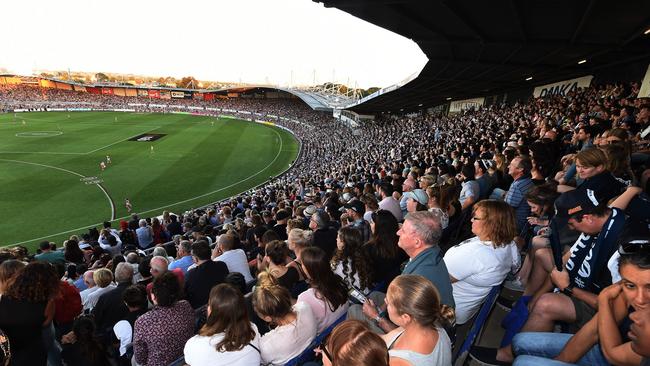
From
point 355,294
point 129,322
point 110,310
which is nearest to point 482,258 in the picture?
point 355,294

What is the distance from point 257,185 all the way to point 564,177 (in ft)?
71.4

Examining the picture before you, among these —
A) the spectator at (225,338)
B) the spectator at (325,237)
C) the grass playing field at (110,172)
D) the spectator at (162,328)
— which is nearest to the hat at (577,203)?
the spectator at (325,237)

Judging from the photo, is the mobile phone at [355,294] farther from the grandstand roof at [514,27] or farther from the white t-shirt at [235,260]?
the grandstand roof at [514,27]

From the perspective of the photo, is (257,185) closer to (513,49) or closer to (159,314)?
(513,49)

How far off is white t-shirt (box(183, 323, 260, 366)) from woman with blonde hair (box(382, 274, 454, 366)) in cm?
118

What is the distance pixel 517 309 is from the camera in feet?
11.4

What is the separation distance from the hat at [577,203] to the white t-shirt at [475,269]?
25.7 inches

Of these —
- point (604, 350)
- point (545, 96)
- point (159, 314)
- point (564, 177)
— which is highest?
point (545, 96)

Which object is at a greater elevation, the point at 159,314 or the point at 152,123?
the point at 159,314

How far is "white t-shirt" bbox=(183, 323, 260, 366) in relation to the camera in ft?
8.99

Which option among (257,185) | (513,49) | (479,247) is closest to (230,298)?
(479,247)

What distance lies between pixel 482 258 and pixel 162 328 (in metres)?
3.14

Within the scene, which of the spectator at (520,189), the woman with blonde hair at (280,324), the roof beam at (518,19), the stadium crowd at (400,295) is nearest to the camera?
the stadium crowd at (400,295)

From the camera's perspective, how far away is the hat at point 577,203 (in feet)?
10.3
